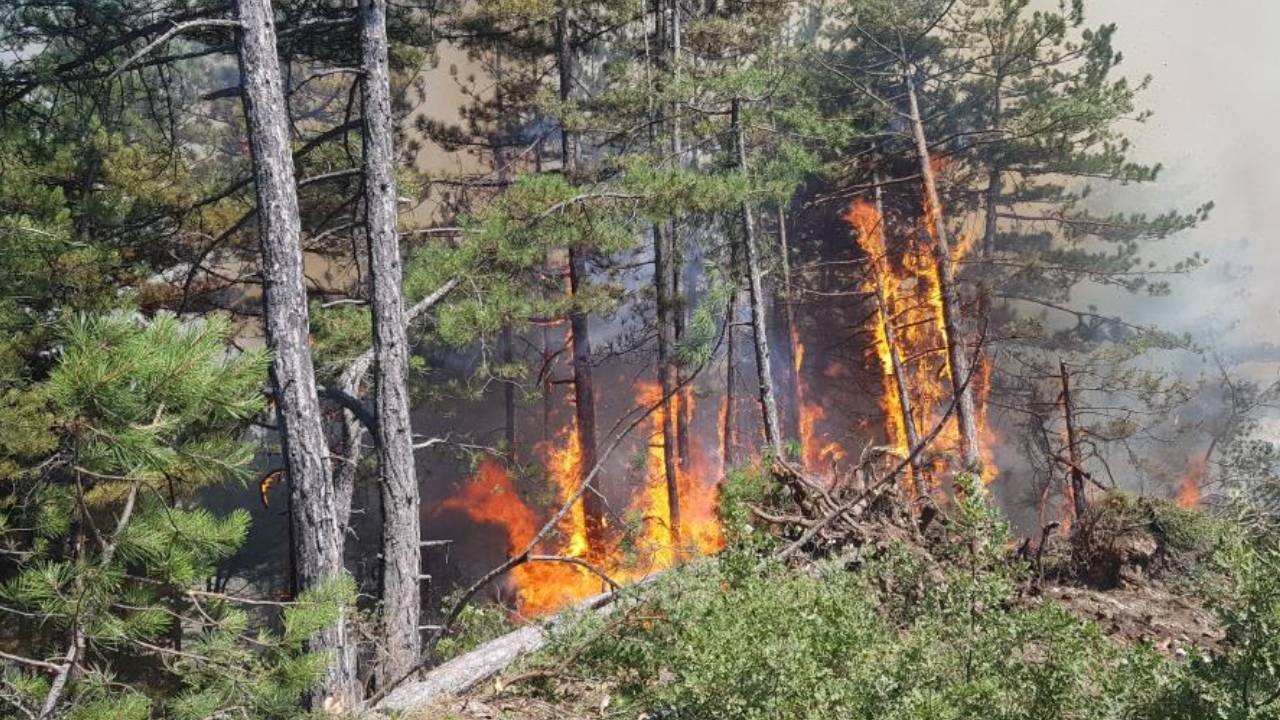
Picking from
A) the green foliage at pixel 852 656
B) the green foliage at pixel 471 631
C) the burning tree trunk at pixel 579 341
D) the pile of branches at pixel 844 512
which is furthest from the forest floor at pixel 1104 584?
the burning tree trunk at pixel 579 341

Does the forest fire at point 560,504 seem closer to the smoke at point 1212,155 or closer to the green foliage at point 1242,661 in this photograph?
the green foliage at point 1242,661

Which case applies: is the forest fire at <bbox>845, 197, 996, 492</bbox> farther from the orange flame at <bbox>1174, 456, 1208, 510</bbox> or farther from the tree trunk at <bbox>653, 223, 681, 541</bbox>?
the tree trunk at <bbox>653, 223, 681, 541</bbox>

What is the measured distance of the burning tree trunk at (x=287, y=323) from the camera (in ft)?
22.1

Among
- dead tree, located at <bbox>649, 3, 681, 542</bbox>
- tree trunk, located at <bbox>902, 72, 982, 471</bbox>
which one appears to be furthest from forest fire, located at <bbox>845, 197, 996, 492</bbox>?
dead tree, located at <bbox>649, 3, 681, 542</bbox>

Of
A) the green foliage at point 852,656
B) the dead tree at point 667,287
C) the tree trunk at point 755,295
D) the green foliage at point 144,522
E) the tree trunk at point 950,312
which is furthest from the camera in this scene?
the dead tree at point 667,287

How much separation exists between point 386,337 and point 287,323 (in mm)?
1318

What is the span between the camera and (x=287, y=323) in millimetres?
6766

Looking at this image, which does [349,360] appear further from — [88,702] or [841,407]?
[841,407]

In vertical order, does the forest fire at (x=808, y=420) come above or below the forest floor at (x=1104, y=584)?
below

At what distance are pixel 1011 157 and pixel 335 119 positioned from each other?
877 inches

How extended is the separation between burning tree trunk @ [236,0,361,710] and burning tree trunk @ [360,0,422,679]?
1.06 m

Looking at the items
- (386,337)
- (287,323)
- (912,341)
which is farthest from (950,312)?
(287,323)

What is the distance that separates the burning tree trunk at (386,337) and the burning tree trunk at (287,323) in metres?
1.06

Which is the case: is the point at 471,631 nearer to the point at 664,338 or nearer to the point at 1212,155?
the point at 664,338
